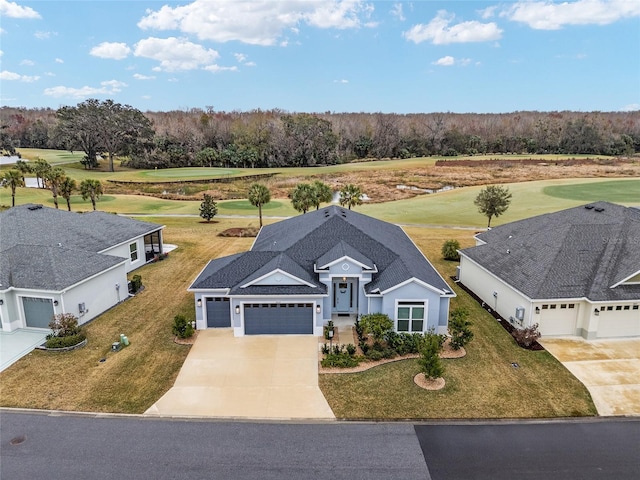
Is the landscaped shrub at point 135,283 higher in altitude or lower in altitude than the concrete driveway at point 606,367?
higher

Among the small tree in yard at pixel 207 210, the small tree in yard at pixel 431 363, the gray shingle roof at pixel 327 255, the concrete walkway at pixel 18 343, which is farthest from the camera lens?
the small tree in yard at pixel 207 210

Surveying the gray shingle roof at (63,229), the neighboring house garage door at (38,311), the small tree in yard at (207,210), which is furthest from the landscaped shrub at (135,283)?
the small tree in yard at (207,210)

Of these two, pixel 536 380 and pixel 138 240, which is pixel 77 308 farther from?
pixel 536 380

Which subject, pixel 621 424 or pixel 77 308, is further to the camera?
pixel 77 308

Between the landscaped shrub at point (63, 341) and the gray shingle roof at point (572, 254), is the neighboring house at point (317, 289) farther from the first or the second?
the landscaped shrub at point (63, 341)

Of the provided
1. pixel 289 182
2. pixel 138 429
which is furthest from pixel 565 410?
pixel 289 182

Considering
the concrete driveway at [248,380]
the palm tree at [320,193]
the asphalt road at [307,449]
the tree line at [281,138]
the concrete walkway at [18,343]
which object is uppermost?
the tree line at [281,138]

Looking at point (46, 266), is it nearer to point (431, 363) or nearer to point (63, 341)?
point (63, 341)
